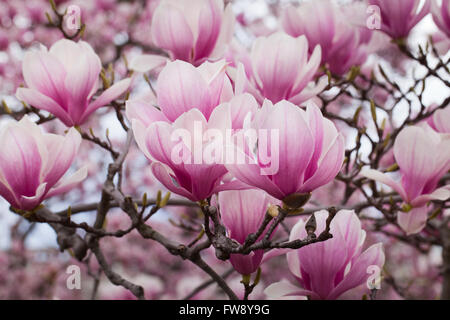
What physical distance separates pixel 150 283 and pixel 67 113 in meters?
1.10

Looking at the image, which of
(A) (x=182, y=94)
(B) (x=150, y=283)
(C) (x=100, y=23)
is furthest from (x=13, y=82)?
(A) (x=182, y=94)

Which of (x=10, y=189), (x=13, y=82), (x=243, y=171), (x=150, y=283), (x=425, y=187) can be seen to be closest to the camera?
(x=243, y=171)

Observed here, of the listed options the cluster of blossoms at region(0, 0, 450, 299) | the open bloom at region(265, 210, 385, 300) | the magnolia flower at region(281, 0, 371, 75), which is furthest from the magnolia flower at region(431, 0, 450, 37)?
the open bloom at region(265, 210, 385, 300)

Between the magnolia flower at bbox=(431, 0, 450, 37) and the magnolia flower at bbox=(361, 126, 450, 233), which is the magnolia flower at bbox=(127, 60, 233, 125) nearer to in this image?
the magnolia flower at bbox=(361, 126, 450, 233)

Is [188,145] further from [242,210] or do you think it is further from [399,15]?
[399,15]

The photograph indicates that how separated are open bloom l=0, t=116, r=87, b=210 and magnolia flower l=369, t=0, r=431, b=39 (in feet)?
3.23

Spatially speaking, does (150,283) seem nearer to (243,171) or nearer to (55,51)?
(55,51)

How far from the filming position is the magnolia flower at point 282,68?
3.85ft

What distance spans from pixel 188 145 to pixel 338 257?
410 millimetres

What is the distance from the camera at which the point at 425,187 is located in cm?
115

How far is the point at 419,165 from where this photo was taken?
3.63ft

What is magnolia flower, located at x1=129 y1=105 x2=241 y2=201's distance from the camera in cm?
83

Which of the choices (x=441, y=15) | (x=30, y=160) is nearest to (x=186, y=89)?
(x=30, y=160)

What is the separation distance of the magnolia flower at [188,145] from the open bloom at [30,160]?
236 mm
